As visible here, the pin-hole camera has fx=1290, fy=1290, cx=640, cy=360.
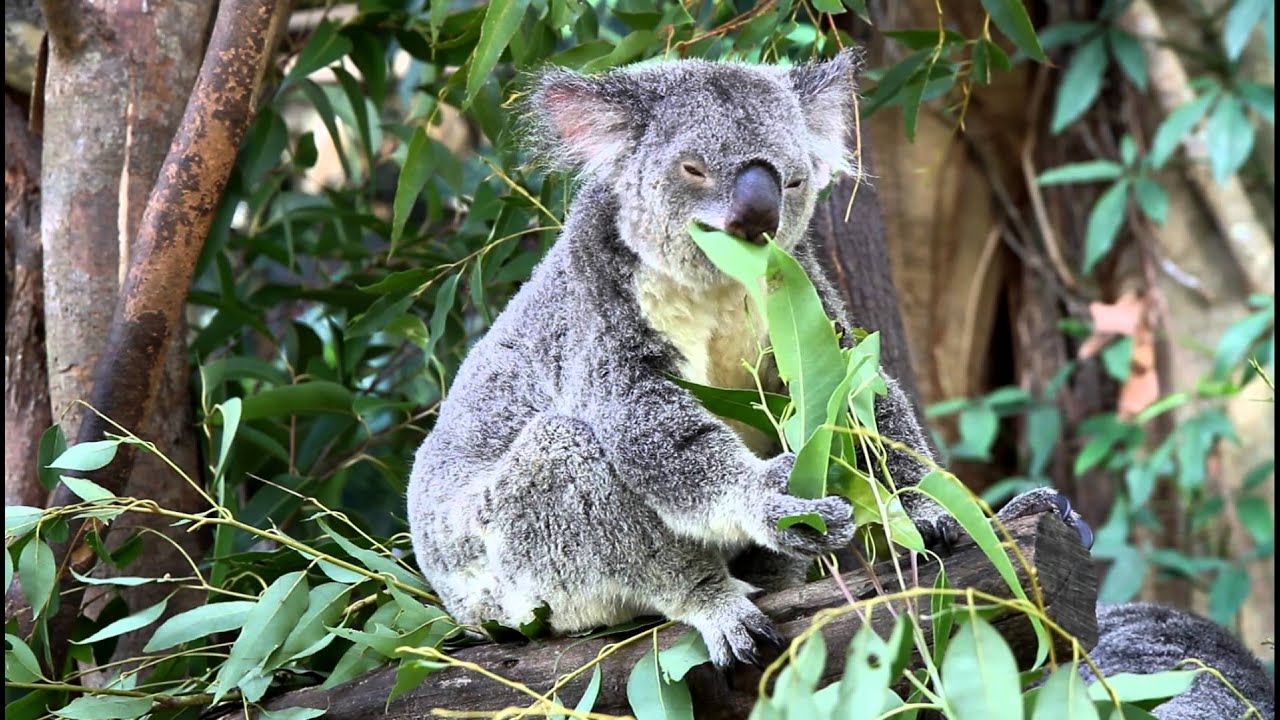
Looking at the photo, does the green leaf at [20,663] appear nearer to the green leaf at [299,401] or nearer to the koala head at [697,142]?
the green leaf at [299,401]

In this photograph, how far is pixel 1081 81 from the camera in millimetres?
5566

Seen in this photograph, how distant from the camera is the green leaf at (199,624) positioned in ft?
8.52

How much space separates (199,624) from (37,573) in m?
0.34

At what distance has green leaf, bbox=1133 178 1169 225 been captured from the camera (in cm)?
543

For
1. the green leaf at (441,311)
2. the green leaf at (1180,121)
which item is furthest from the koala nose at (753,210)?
the green leaf at (1180,121)

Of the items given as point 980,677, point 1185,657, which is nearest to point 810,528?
point 980,677

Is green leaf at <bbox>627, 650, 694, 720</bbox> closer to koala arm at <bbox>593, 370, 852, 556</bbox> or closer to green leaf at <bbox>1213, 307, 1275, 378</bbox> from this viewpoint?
koala arm at <bbox>593, 370, 852, 556</bbox>

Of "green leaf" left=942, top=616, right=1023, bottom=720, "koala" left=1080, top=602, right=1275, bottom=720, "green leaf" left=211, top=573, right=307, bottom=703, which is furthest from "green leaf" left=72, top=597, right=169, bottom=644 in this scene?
"koala" left=1080, top=602, right=1275, bottom=720

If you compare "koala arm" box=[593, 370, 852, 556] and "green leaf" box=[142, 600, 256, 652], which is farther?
"green leaf" box=[142, 600, 256, 652]

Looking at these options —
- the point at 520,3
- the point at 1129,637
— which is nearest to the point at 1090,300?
the point at 1129,637

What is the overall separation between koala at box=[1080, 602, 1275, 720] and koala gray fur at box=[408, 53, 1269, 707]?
34.8 inches

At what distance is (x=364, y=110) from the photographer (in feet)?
13.2

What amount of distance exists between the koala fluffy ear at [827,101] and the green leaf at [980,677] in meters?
1.41

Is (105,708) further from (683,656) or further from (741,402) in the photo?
(741,402)
